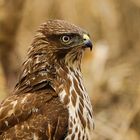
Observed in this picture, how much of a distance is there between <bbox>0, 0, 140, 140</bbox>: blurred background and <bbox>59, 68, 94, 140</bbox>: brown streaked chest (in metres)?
2.10

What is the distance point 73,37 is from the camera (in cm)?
679

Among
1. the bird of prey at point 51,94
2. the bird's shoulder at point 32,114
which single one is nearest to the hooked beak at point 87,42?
the bird of prey at point 51,94

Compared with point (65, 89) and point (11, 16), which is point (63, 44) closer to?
point (65, 89)

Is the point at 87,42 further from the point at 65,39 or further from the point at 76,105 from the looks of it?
the point at 76,105

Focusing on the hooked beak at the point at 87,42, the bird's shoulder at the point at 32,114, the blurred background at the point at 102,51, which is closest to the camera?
the bird's shoulder at the point at 32,114

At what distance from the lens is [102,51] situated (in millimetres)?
11359

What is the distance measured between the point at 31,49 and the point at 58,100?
1.50 feet

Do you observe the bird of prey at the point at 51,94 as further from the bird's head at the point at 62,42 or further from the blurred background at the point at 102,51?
the blurred background at the point at 102,51

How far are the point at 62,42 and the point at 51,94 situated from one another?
38 cm

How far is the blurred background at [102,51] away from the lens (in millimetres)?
9883

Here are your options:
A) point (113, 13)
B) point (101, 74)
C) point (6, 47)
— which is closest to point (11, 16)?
point (6, 47)

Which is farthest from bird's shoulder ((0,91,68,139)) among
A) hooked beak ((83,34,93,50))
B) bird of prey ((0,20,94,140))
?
hooked beak ((83,34,93,50))

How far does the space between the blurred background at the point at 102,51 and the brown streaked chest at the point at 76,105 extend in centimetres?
A: 210

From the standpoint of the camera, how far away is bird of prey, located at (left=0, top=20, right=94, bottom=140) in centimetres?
649
